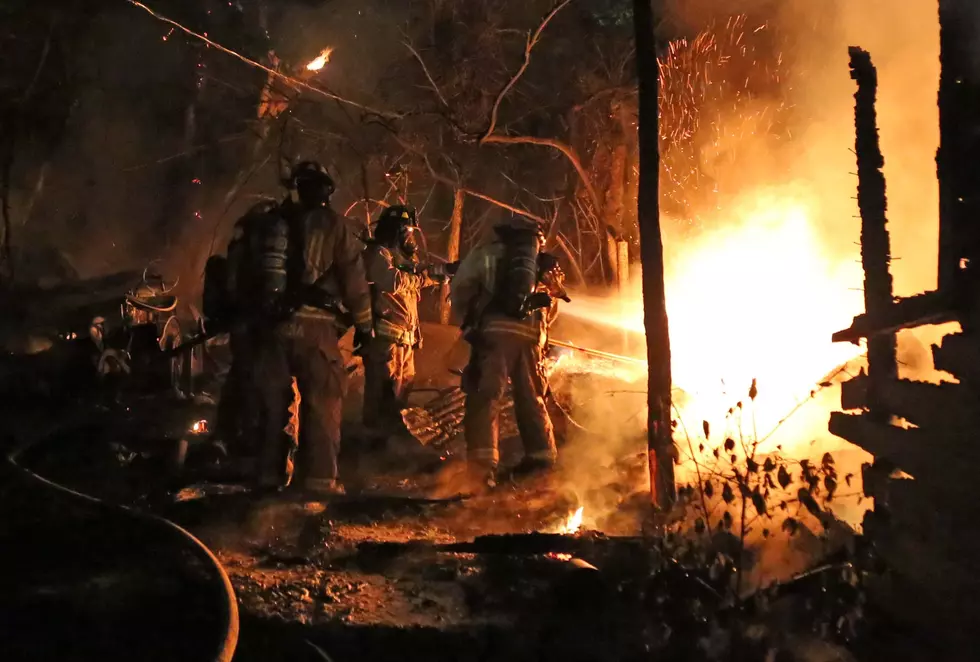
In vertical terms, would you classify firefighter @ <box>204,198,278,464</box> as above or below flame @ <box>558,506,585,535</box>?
above

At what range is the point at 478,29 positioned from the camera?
616 inches

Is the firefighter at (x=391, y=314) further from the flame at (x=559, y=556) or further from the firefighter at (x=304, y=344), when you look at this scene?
the flame at (x=559, y=556)

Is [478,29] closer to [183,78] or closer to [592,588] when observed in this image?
[183,78]

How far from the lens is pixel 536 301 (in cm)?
774

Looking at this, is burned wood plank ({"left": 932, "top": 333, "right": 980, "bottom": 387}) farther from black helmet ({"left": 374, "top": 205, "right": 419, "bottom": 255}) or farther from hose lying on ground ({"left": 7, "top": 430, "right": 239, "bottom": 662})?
black helmet ({"left": 374, "top": 205, "right": 419, "bottom": 255})

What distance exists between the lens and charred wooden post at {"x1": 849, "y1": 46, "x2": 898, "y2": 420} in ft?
16.8

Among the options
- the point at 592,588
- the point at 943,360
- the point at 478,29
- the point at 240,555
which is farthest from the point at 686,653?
the point at 478,29

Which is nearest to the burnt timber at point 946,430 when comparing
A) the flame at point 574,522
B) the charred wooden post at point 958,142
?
the charred wooden post at point 958,142

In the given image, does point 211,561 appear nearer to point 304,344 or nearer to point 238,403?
point 304,344

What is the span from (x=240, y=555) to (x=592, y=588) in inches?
103

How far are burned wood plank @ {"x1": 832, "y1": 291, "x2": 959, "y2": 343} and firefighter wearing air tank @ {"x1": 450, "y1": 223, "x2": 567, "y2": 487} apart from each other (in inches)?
124

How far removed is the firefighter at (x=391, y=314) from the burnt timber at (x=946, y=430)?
202 inches

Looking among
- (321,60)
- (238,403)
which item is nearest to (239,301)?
(238,403)

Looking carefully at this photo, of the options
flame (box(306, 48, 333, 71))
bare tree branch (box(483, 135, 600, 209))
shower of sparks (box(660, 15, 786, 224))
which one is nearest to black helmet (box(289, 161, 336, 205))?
bare tree branch (box(483, 135, 600, 209))
